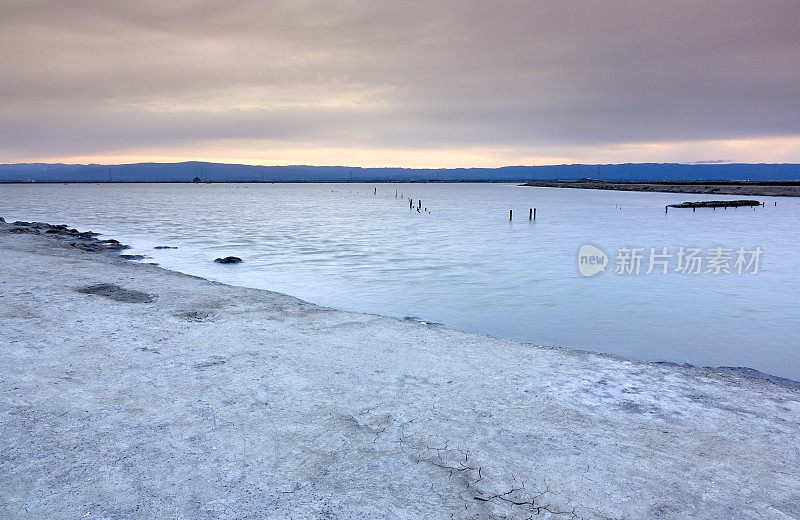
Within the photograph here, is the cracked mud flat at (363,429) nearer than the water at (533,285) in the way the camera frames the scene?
Yes

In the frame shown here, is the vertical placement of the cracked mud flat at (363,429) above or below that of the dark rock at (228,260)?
above

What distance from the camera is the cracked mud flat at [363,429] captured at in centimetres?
459

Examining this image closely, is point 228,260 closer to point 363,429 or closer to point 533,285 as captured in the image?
point 533,285

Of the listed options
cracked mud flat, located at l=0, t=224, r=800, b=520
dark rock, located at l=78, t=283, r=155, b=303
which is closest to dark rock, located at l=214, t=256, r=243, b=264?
dark rock, located at l=78, t=283, r=155, b=303

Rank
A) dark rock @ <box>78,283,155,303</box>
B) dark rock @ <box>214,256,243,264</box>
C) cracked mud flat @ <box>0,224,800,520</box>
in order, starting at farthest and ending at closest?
dark rock @ <box>214,256,243,264</box>, dark rock @ <box>78,283,155,303</box>, cracked mud flat @ <box>0,224,800,520</box>

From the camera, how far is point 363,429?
591 cm

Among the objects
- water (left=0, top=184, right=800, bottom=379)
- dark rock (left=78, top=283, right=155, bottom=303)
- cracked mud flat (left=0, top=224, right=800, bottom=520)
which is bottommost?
water (left=0, top=184, right=800, bottom=379)

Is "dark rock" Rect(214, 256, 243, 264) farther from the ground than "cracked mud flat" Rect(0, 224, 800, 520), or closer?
closer

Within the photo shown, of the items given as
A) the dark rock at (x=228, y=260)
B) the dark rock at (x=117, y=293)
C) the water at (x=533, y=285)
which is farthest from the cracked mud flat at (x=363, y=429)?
the dark rock at (x=228, y=260)

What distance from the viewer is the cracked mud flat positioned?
4590mm

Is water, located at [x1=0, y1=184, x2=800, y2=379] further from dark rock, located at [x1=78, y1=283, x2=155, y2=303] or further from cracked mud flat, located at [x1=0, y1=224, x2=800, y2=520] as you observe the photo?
dark rock, located at [x1=78, y1=283, x2=155, y2=303]

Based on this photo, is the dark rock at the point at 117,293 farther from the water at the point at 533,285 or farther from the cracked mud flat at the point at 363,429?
the water at the point at 533,285

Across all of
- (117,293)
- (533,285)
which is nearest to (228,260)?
→ (117,293)

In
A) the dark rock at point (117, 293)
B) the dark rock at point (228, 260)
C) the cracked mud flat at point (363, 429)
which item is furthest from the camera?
the dark rock at point (228, 260)
